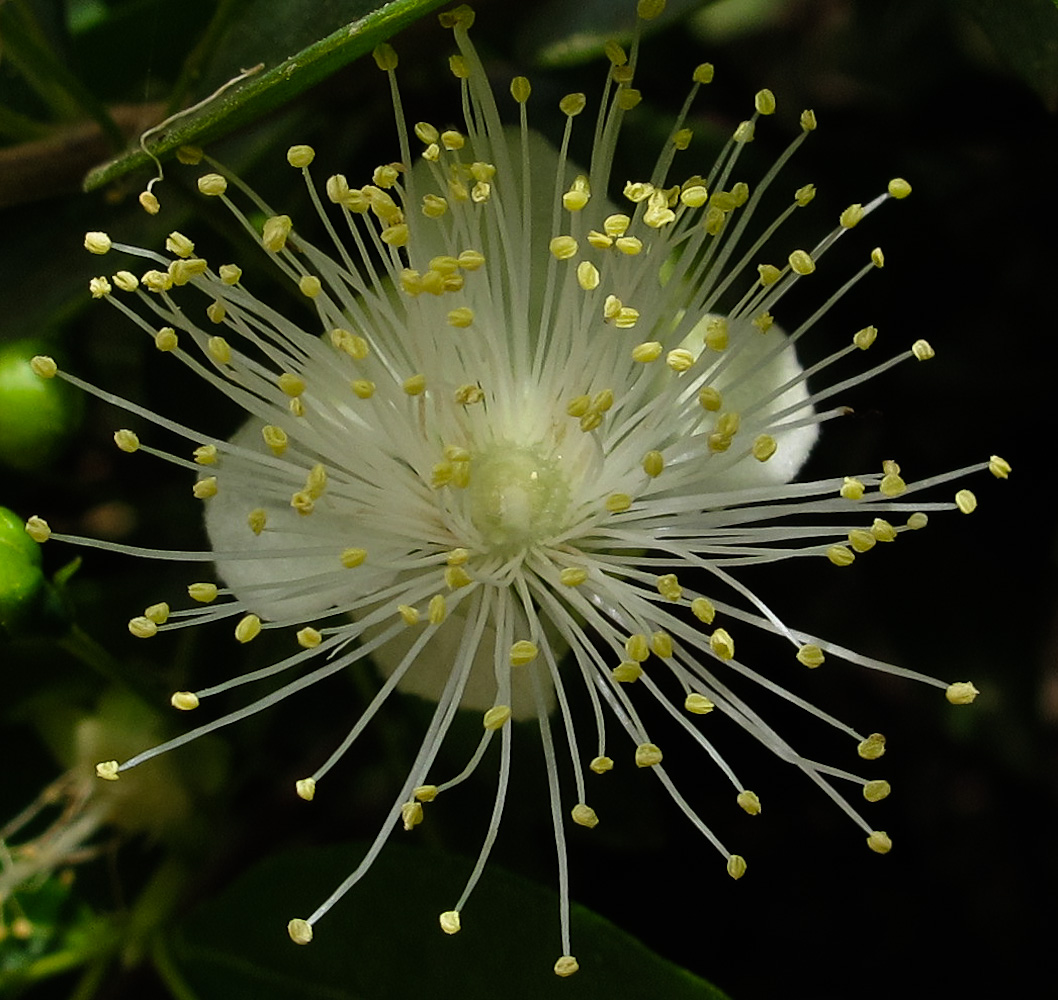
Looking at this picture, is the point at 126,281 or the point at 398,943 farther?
the point at 398,943

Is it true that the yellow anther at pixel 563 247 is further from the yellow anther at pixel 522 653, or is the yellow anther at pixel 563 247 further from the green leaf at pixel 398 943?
the green leaf at pixel 398 943

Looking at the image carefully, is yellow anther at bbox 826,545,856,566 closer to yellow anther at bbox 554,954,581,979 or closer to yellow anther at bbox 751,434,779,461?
yellow anther at bbox 751,434,779,461

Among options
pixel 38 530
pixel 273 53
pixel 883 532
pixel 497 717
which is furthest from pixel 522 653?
pixel 273 53

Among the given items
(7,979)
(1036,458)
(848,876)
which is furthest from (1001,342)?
(7,979)

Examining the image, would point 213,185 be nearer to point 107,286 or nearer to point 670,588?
point 107,286

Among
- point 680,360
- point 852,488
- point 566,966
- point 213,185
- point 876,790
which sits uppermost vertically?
point 213,185

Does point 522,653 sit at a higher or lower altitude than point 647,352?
lower

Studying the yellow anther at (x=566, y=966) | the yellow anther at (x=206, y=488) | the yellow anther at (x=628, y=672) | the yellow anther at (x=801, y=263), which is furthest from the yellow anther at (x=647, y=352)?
the yellow anther at (x=566, y=966)
